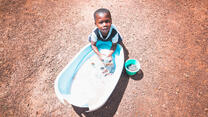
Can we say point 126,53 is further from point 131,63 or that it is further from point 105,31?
point 105,31

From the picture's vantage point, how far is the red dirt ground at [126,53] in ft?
6.40

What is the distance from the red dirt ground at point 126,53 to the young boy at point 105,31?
395 mm

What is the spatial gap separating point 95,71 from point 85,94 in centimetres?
40

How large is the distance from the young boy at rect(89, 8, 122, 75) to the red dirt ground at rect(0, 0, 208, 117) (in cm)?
40

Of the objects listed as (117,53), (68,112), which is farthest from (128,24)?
(68,112)

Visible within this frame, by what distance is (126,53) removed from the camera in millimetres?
2330

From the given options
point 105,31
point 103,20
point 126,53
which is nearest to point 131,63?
point 126,53

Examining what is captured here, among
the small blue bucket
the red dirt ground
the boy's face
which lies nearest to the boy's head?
the boy's face

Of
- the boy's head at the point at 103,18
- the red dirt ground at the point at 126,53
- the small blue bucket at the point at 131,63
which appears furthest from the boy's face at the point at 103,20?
the red dirt ground at the point at 126,53

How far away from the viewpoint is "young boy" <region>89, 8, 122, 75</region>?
1647 millimetres

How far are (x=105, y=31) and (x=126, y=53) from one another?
72cm

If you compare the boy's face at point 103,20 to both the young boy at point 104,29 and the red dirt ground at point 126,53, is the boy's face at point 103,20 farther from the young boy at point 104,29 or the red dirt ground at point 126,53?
the red dirt ground at point 126,53

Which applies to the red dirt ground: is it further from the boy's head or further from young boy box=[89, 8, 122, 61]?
the boy's head

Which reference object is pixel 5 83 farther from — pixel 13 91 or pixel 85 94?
pixel 85 94
